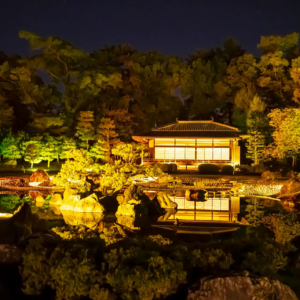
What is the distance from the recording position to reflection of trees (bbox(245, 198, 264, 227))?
10930 mm

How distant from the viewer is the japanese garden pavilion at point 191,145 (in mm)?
27875

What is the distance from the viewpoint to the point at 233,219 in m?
11.3

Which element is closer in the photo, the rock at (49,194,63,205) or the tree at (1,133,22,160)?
the rock at (49,194,63,205)

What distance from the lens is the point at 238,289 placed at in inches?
194

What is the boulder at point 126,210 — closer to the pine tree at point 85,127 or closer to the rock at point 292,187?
the rock at point 292,187

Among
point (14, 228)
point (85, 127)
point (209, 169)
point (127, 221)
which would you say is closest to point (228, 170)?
point (209, 169)

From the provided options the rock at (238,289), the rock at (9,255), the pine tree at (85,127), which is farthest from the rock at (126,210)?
the pine tree at (85,127)

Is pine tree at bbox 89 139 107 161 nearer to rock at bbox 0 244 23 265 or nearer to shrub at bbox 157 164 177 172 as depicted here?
shrub at bbox 157 164 177 172

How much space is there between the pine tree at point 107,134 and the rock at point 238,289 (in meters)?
22.6

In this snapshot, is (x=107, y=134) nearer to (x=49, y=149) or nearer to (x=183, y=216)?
(x=49, y=149)

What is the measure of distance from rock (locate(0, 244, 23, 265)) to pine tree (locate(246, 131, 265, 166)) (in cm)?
2237

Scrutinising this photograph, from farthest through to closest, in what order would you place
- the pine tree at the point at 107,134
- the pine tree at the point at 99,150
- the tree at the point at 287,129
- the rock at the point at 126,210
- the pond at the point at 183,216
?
the pine tree at the point at 107,134 < the pine tree at the point at 99,150 < the tree at the point at 287,129 < the rock at the point at 126,210 < the pond at the point at 183,216

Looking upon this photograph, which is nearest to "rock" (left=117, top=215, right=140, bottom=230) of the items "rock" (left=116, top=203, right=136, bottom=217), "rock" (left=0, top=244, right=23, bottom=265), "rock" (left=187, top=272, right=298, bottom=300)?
"rock" (left=116, top=203, right=136, bottom=217)

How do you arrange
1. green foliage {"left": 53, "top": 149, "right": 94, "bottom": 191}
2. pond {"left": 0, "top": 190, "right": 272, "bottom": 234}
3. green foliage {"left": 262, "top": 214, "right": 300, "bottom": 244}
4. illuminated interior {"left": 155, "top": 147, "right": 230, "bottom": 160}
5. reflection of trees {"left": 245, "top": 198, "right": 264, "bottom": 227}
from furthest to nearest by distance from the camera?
1. illuminated interior {"left": 155, "top": 147, "right": 230, "bottom": 160}
2. green foliage {"left": 53, "top": 149, "right": 94, "bottom": 191}
3. reflection of trees {"left": 245, "top": 198, "right": 264, "bottom": 227}
4. pond {"left": 0, "top": 190, "right": 272, "bottom": 234}
5. green foliage {"left": 262, "top": 214, "right": 300, "bottom": 244}
